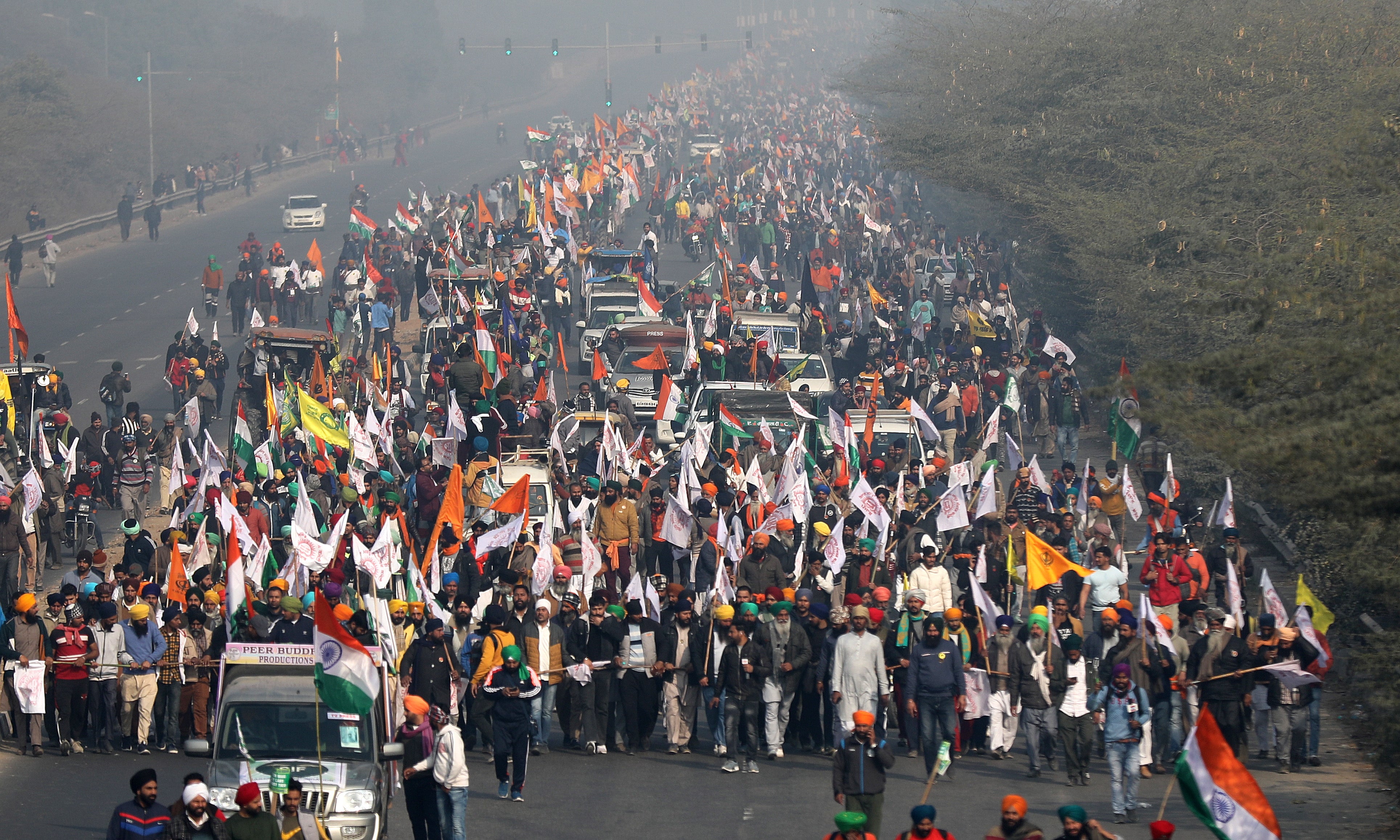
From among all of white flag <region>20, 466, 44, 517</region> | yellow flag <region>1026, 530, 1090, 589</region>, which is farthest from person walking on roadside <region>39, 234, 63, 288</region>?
yellow flag <region>1026, 530, 1090, 589</region>

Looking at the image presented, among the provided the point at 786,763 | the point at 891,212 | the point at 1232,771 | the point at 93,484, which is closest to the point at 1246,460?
the point at 1232,771

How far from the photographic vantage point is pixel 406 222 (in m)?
46.5

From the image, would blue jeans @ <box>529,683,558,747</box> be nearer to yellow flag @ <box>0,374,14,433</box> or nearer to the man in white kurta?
the man in white kurta

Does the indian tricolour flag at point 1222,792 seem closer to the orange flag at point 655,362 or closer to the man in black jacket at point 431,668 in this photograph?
the man in black jacket at point 431,668

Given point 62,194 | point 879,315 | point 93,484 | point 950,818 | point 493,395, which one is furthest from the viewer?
point 62,194

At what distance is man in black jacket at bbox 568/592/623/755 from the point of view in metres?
15.9

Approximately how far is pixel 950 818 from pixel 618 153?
49148 millimetres

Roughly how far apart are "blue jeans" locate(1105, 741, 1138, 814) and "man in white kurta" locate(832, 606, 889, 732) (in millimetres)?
1833

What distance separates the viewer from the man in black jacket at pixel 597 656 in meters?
15.9

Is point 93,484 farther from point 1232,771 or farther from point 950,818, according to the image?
point 1232,771

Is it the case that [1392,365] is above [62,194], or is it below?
below

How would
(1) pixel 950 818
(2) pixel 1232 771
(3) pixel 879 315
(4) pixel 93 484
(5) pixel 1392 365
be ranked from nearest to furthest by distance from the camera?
(2) pixel 1232 771 → (5) pixel 1392 365 → (1) pixel 950 818 → (4) pixel 93 484 → (3) pixel 879 315

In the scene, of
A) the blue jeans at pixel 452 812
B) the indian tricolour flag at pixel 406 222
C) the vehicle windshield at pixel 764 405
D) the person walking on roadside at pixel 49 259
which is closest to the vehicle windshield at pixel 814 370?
the vehicle windshield at pixel 764 405

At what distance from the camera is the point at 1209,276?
28.1 meters
